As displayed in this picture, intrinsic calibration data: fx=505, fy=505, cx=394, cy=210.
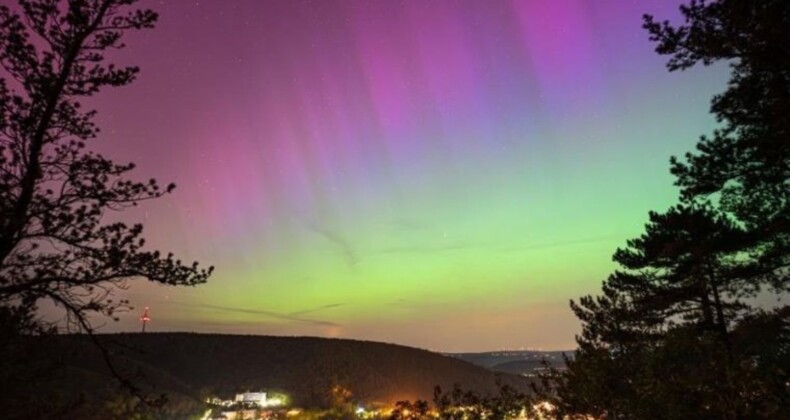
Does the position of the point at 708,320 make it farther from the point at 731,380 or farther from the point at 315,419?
the point at 315,419

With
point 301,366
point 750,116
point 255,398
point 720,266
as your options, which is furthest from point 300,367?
point 750,116

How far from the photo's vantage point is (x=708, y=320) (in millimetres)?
18609

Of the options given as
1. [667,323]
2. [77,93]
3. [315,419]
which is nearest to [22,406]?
[77,93]

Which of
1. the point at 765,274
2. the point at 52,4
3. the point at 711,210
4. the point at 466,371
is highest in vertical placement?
the point at 52,4

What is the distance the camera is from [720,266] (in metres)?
16.7

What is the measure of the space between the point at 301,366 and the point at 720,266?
92405mm

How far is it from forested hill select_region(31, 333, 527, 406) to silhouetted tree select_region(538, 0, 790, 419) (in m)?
64.2

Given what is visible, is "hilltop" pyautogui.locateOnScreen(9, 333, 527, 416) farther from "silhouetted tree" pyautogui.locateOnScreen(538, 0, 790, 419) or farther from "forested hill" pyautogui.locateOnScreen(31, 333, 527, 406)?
"silhouetted tree" pyautogui.locateOnScreen(538, 0, 790, 419)

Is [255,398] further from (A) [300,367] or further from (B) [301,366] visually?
(B) [301,366]

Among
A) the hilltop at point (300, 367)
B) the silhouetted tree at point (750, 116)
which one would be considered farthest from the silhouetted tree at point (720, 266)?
the hilltop at point (300, 367)

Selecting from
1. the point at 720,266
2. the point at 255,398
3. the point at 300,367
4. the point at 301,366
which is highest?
the point at 720,266

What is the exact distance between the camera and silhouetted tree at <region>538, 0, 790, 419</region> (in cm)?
852

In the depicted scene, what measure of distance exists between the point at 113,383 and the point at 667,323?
5187 centimetres

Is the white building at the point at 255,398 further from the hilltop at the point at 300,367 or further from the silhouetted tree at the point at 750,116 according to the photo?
the silhouetted tree at the point at 750,116
